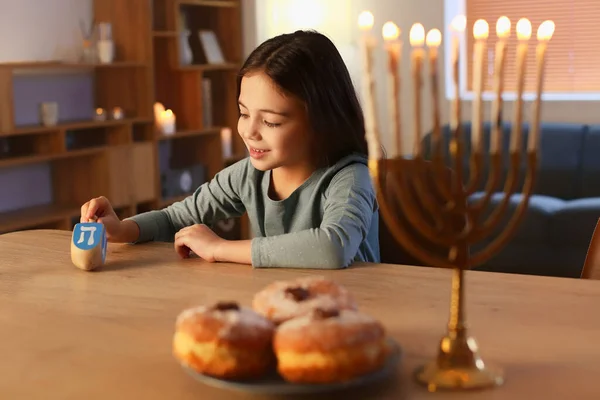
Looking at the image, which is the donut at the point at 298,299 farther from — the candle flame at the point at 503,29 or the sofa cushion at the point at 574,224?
the sofa cushion at the point at 574,224

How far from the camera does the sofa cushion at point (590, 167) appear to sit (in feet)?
14.8

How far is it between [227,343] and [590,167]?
4.07 meters

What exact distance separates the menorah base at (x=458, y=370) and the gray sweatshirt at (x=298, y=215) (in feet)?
1.84

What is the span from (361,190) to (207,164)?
346 centimetres

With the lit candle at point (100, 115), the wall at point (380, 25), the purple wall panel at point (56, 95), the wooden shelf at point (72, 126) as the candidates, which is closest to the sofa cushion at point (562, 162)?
the wall at point (380, 25)

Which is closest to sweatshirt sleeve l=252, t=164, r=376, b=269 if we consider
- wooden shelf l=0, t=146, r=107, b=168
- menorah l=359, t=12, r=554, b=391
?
menorah l=359, t=12, r=554, b=391

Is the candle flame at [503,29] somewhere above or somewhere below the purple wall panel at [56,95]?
above

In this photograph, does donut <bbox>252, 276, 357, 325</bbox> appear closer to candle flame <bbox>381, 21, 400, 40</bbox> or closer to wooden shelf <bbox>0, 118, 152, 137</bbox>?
candle flame <bbox>381, 21, 400, 40</bbox>

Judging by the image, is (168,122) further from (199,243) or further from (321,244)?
(321,244)

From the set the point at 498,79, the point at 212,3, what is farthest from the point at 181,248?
the point at 212,3

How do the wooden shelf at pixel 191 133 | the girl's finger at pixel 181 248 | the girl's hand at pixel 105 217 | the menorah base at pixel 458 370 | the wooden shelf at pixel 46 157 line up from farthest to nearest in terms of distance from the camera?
1. the wooden shelf at pixel 191 133
2. the wooden shelf at pixel 46 157
3. the girl's hand at pixel 105 217
4. the girl's finger at pixel 181 248
5. the menorah base at pixel 458 370

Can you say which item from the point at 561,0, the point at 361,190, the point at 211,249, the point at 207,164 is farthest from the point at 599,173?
the point at 211,249

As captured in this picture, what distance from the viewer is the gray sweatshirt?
4.72 feet

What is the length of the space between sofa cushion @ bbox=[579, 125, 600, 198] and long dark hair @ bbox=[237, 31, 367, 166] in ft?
9.70
